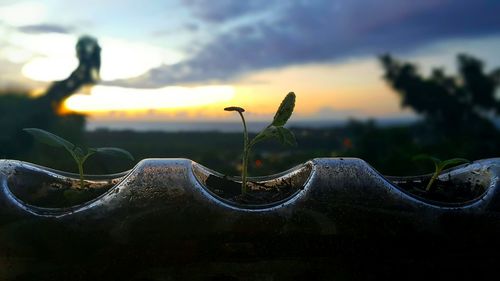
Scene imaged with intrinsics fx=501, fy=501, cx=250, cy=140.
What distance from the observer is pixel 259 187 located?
0.65 meters

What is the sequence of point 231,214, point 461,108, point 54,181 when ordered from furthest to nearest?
point 461,108, point 54,181, point 231,214

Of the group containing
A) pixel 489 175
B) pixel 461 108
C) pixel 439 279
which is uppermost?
pixel 461 108

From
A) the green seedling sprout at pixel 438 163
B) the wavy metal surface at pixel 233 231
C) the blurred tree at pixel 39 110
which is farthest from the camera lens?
the blurred tree at pixel 39 110

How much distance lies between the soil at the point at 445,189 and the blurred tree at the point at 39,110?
88 centimetres

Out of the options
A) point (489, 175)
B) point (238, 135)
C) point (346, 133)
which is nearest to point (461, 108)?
point (346, 133)

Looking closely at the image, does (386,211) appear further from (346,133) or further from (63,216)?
(346,133)

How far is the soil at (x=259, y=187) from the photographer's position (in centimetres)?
60

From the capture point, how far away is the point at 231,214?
0.53 metres

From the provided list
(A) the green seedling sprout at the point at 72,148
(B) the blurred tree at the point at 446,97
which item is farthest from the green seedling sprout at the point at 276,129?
(B) the blurred tree at the point at 446,97

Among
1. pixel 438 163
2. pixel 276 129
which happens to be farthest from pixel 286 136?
pixel 438 163

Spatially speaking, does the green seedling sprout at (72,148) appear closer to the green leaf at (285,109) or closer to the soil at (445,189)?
the green leaf at (285,109)

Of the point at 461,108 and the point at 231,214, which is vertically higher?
the point at 461,108

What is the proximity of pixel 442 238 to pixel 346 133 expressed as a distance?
1.48 meters

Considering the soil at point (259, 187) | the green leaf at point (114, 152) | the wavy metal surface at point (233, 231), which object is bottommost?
the wavy metal surface at point (233, 231)
